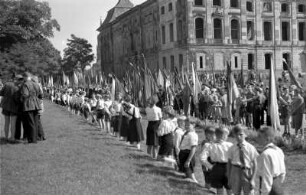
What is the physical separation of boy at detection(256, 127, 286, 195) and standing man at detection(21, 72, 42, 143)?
7.30 meters

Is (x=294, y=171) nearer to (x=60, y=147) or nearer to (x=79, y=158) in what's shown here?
(x=79, y=158)

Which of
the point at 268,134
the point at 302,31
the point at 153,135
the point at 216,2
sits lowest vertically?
the point at 153,135

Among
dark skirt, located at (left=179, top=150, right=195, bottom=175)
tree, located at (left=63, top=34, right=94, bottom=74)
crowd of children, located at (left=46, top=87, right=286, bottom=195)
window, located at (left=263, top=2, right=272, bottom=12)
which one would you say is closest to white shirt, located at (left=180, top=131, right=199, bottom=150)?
crowd of children, located at (left=46, top=87, right=286, bottom=195)

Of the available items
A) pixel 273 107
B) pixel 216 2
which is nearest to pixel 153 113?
pixel 273 107

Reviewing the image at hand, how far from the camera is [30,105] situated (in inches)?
472

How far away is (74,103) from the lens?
2666 centimetres

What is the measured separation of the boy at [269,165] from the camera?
6.42 m

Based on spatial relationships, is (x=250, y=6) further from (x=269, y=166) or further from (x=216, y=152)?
(x=269, y=166)

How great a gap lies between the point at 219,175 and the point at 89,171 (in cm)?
292

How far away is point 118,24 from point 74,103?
49.0m

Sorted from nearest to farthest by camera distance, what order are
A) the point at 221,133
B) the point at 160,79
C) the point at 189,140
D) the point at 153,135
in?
the point at 221,133
the point at 189,140
the point at 153,135
the point at 160,79

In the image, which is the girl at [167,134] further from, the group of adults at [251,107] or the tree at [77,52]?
the tree at [77,52]

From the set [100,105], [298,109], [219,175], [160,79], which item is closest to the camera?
[219,175]

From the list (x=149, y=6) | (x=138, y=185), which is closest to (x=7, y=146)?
(x=138, y=185)
